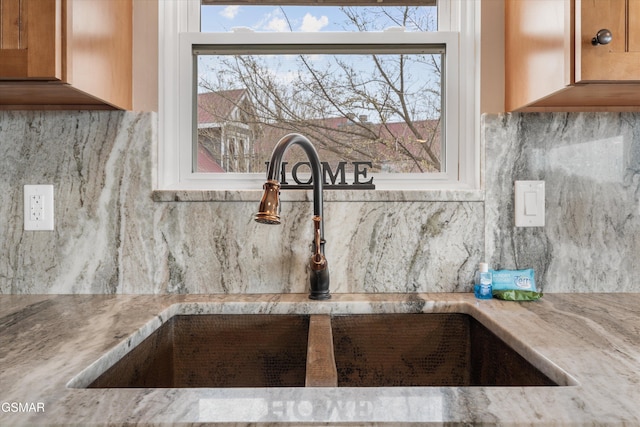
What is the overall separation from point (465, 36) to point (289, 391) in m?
1.16

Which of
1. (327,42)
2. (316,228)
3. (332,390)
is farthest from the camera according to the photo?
(327,42)

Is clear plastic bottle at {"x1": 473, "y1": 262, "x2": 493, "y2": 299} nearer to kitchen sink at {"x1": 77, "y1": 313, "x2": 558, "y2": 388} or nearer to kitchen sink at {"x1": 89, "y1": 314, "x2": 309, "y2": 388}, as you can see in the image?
kitchen sink at {"x1": 77, "y1": 313, "x2": 558, "y2": 388}

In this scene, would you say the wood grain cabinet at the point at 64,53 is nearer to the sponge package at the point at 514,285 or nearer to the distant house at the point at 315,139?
the distant house at the point at 315,139

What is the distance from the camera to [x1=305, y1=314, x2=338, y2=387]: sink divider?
74 centimetres

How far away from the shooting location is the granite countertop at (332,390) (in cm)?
58

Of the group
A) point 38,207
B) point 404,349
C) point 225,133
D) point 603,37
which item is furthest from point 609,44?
point 38,207

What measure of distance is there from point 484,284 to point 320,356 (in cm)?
59

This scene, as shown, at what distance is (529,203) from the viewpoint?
1.30 m

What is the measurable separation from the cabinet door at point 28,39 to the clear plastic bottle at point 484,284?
1114mm

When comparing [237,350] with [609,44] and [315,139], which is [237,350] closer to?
[315,139]

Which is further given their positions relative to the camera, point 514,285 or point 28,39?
point 514,285

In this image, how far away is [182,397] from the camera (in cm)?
64

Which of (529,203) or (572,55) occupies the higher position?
(572,55)

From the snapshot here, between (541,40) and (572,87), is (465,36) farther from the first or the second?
(572,87)
